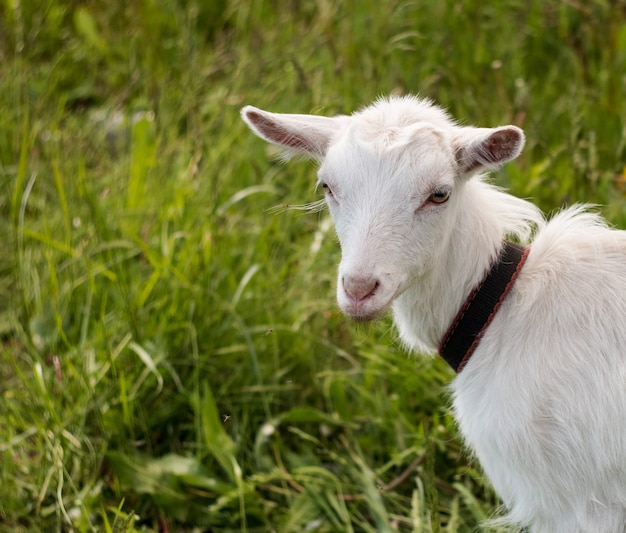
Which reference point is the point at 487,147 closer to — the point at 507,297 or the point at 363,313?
the point at 507,297

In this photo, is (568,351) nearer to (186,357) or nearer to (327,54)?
(186,357)

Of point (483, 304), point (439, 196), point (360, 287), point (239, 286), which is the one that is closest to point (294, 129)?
point (439, 196)

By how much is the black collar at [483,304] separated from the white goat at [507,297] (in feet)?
0.09

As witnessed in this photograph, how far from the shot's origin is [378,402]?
12.1 ft

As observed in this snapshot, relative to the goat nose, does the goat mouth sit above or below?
below

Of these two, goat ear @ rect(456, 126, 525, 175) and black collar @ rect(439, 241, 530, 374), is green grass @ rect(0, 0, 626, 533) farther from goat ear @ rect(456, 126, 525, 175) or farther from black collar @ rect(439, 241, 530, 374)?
goat ear @ rect(456, 126, 525, 175)

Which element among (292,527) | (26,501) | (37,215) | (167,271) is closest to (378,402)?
(292,527)

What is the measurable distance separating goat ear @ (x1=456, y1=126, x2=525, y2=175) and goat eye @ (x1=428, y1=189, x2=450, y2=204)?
12 cm

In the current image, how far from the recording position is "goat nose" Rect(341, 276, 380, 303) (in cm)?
249

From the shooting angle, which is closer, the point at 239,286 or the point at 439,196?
the point at 439,196

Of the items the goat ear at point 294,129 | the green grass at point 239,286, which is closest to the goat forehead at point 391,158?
the goat ear at point 294,129

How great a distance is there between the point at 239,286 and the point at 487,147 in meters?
1.69

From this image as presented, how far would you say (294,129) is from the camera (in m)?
2.87

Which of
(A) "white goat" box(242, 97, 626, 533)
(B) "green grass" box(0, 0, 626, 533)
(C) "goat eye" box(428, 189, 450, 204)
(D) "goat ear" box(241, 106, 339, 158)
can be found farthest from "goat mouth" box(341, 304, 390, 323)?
(D) "goat ear" box(241, 106, 339, 158)
